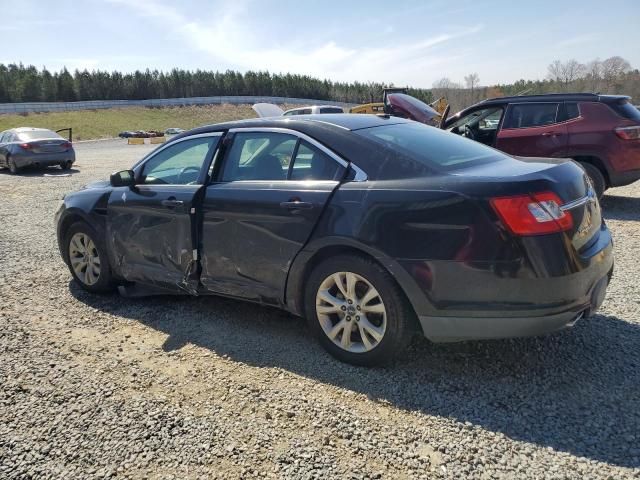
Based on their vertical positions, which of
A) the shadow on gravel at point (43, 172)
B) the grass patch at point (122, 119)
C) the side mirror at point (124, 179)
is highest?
the grass patch at point (122, 119)

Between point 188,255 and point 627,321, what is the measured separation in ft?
11.0

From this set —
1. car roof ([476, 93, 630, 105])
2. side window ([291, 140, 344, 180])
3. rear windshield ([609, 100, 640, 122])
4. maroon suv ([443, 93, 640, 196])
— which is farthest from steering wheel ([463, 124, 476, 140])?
side window ([291, 140, 344, 180])

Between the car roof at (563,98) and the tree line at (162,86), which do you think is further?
the tree line at (162,86)

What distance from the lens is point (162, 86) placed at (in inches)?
3036

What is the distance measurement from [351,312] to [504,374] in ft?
3.31

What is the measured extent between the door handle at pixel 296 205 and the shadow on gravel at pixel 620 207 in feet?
19.2

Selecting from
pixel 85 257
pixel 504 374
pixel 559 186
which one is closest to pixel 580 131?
pixel 559 186

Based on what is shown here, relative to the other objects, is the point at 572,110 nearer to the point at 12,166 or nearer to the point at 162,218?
the point at 162,218

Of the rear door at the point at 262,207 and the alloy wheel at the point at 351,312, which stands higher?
the rear door at the point at 262,207

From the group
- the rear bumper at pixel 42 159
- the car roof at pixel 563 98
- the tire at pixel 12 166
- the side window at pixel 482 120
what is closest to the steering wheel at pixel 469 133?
the side window at pixel 482 120

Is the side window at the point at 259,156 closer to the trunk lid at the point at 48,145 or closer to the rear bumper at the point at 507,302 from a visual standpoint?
the rear bumper at the point at 507,302

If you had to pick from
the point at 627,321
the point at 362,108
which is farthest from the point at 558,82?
the point at 627,321

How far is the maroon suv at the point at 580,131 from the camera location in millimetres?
7375

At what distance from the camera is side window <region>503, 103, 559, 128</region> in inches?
313
